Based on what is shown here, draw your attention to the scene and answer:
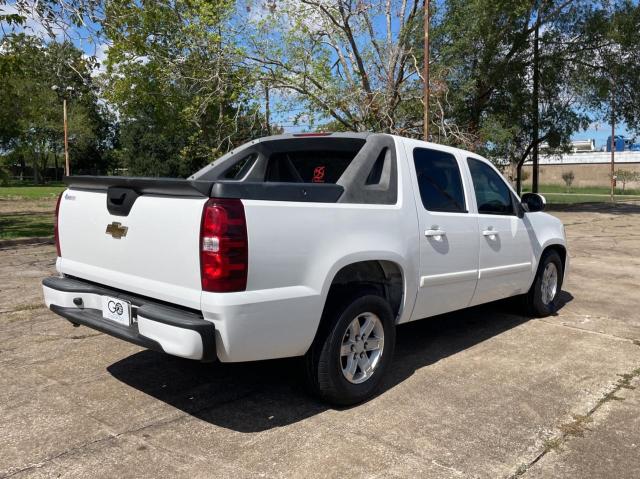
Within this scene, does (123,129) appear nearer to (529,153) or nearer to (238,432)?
(529,153)

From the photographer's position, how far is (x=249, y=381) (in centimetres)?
432

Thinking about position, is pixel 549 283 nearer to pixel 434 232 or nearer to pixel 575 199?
pixel 434 232

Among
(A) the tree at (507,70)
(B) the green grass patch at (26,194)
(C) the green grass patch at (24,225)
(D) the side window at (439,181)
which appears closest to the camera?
(D) the side window at (439,181)

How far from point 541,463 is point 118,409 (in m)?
2.60

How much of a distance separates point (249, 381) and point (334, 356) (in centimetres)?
97

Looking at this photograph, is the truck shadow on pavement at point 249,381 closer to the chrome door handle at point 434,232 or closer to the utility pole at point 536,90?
the chrome door handle at point 434,232

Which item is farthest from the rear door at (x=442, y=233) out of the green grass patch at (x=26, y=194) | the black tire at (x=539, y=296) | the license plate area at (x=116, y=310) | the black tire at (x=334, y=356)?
the green grass patch at (x=26, y=194)

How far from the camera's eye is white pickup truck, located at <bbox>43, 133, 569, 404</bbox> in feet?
10.2

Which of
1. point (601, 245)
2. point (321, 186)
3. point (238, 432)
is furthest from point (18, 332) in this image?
point (601, 245)

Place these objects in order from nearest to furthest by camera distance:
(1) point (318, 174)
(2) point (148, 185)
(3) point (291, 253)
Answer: (3) point (291, 253) < (2) point (148, 185) < (1) point (318, 174)

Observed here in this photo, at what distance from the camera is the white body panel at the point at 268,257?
314 centimetres

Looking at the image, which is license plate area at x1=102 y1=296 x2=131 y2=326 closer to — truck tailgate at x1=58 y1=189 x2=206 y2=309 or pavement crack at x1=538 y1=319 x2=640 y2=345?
truck tailgate at x1=58 y1=189 x2=206 y2=309

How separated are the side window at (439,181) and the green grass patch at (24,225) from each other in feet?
36.4

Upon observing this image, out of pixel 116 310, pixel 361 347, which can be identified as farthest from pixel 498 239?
pixel 116 310
